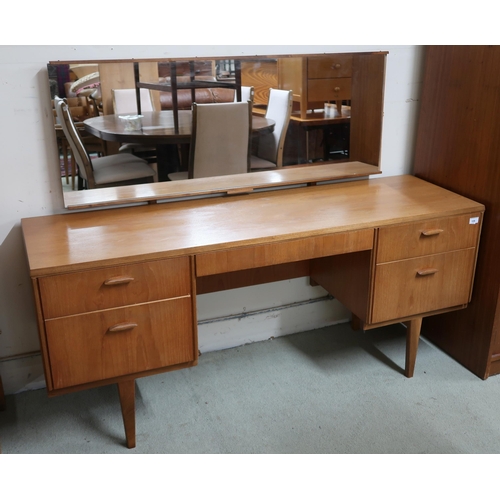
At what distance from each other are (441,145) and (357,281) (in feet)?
2.16

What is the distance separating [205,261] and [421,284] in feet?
2.64

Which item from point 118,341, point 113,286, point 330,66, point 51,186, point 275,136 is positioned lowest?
point 118,341

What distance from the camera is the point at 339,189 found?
216 centimetres

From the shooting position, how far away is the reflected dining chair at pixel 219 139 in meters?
1.97

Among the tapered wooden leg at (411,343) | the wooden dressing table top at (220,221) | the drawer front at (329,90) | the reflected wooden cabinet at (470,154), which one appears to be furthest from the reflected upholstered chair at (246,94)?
the tapered wooden leg at (411,343)

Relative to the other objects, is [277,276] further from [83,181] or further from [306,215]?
[83,181]

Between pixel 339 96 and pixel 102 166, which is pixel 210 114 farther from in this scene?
pixel 339 96

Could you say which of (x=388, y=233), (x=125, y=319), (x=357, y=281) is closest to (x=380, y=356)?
(x=357, y=281)

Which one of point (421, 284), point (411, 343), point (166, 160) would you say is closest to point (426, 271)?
point (421, 284)

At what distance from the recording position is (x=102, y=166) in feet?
Answer: 6.25

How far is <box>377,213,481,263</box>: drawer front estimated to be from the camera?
73.1 inches

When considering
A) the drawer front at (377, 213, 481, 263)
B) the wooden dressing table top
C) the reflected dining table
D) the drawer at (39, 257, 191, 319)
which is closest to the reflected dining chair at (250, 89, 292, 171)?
the wooden dressing table top

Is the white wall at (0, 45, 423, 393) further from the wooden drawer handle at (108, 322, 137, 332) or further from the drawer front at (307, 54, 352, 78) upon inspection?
the wooden drawer handle at (108, 322, 137, 332)

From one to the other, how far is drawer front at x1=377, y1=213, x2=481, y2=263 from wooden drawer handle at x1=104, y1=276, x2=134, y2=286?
2.70 ft
